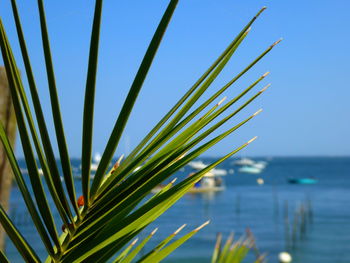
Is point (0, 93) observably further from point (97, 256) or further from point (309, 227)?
point (309, 227)

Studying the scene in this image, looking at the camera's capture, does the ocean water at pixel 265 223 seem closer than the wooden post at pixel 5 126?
No

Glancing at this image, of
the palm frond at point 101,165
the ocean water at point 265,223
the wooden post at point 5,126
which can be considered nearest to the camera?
the palm frond at point 101,165

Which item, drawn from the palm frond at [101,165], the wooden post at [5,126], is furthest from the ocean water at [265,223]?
the palm frond at [101,165]

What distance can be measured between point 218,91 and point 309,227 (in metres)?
35.8

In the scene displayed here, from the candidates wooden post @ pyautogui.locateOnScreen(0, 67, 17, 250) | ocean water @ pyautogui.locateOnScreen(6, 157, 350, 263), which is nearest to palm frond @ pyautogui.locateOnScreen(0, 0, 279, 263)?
wooden post @ pyautogui.locateOnScreen(0, 67, 17, 250)

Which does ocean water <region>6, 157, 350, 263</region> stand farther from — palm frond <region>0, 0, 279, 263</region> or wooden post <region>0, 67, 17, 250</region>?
palm frond <region>0, 0, 279, 263</region>

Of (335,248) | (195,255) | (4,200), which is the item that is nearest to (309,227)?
(335,248)

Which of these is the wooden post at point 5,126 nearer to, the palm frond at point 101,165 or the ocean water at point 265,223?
the palm frond at point 101,165

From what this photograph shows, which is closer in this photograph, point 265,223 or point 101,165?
point 101,165

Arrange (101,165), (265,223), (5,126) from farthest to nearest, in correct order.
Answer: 1. (265,223)
2. (5,126)
3. (101,165)

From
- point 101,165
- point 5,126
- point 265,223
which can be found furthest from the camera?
point 265,223

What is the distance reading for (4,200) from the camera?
0.95 meters

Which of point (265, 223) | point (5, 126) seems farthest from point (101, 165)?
point (265, 223)

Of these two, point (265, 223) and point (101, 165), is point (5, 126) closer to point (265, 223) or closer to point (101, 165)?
point (101, 165)
